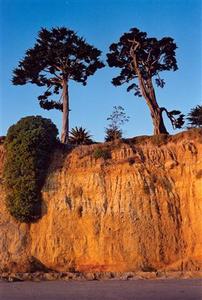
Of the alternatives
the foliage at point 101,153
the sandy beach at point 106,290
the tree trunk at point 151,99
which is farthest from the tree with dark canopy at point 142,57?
the sandy beach at point 106,290

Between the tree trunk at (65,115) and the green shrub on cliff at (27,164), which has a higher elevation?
the tree trunk at (65,115)

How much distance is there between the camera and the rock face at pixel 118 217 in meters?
25.5

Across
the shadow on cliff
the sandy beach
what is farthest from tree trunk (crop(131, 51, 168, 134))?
the sandy beach

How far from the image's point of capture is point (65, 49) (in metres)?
37.5

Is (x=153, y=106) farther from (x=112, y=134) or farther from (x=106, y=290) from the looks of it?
(x=106, y=290)

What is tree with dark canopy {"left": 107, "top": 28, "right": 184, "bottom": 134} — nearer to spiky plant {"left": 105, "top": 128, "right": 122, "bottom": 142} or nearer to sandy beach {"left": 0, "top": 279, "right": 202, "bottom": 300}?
spiky plant {"left": 105, "top": 128, "right": 122, "bottom": 142}

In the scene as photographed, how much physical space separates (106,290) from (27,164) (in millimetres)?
11983

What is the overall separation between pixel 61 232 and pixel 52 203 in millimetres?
1750

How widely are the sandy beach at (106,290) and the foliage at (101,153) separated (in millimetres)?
9664

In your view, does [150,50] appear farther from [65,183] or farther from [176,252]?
[176,252]

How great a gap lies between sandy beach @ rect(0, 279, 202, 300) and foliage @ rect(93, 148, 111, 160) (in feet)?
31.7

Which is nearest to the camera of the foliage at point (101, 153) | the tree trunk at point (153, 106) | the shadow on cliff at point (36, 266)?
the shadow on cliff at point (36, 266)

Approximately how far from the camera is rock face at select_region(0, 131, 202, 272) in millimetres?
25531

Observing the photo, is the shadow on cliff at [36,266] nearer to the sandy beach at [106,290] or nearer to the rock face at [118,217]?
the rock face at [118,217]
